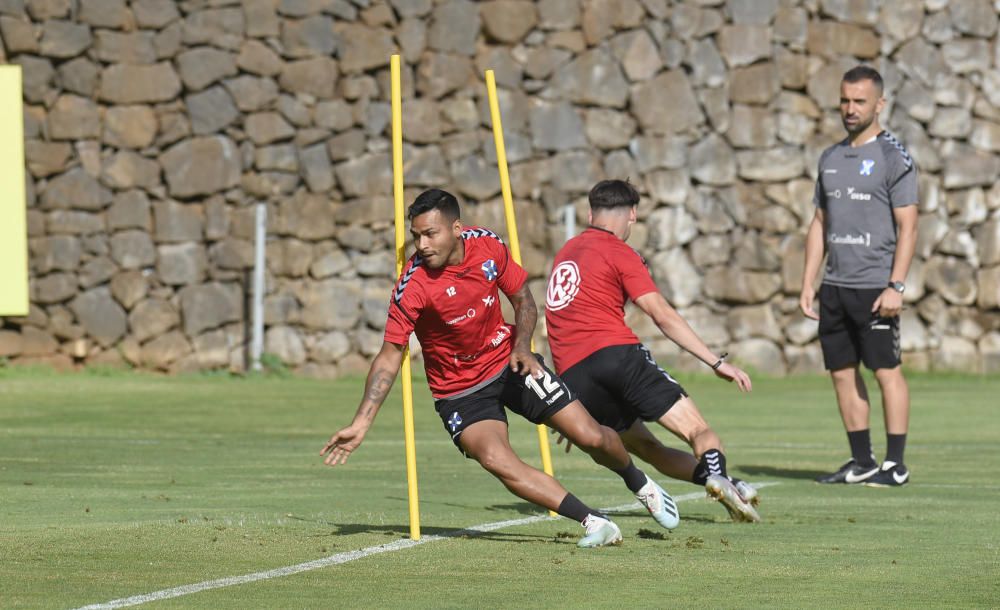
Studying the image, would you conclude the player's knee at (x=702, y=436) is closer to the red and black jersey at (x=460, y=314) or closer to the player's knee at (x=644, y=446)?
the player's knee at (x=644, y=446)

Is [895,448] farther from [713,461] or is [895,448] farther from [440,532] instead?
[440,532]

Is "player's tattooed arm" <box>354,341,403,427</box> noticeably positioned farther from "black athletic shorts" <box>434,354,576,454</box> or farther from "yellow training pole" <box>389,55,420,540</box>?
"black athletic shorts" <box>434,354,576,454</box>

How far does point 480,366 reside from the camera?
293 inches

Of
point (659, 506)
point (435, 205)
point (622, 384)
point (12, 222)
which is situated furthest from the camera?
point (12, 222)

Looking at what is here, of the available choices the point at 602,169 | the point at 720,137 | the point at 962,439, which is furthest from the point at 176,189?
the point at 962,439

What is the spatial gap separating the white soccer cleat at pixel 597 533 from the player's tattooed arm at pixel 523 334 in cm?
65

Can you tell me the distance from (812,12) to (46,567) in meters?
16.8

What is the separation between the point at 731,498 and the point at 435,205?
198 cm

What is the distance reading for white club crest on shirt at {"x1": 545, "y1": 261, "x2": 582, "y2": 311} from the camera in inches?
326

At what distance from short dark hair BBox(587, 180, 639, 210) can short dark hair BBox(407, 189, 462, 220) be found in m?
1.32

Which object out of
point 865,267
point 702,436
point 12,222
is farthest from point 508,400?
point 12,222

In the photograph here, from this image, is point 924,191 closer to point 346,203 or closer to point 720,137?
point 720,137

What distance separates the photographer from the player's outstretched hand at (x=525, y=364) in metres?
7.32

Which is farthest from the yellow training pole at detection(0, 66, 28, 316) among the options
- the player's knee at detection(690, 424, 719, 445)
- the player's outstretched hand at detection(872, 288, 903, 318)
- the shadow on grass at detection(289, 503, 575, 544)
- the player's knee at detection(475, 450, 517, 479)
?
the player's knee at detection(475, 450, 517, 479)
